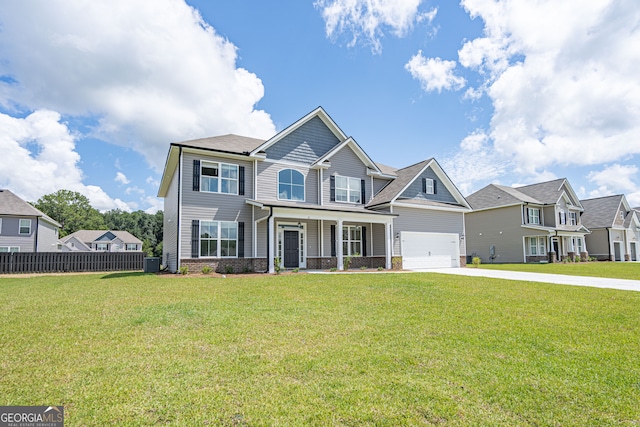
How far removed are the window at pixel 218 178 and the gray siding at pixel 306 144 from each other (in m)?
2.26

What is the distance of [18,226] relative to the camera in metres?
27.2

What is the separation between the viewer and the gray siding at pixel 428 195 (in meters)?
20.3

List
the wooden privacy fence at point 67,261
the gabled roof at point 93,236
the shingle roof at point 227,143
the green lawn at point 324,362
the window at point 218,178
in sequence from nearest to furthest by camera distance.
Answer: the green lawn at point 324,362
the shingle roof at point 227,143
the window at point 218,178
the wooden privacy fence at point 67,261
the gabled roof at point 93,236

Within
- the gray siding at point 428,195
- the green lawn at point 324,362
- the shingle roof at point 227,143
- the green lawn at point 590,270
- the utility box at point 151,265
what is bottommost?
the green lawn at point 590,270

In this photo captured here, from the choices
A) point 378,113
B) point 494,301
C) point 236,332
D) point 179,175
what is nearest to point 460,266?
point 378,113

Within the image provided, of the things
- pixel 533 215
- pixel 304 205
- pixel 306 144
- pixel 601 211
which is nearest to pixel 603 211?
pixel 601 211

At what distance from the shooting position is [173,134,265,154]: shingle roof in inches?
635

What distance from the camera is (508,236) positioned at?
30.7 metres

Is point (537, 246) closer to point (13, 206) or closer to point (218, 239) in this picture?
point (218, 239)

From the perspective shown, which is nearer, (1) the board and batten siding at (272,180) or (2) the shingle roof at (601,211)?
(1) the board and batten siding at (272,180)

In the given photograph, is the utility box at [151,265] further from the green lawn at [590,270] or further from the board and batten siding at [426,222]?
the green lawn at [590,270]

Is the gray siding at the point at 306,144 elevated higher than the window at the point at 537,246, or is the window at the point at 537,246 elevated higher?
the gray siding at the point at 306,144

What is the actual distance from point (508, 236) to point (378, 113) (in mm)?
21920

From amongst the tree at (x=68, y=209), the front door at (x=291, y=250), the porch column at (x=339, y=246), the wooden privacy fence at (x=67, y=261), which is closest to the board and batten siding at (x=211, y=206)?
the front door at (x=291, y=250)
